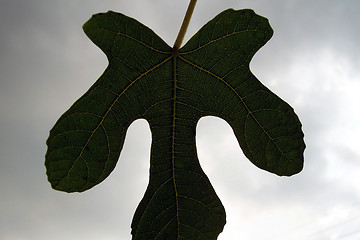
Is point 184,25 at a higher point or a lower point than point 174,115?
higher

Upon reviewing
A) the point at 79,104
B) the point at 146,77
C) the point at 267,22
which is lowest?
the point at 79,104

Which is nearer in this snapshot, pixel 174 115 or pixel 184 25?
pixel 184 25

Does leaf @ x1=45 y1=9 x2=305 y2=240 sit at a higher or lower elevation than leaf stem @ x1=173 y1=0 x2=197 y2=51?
lower

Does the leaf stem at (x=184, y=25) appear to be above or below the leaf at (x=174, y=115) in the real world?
above

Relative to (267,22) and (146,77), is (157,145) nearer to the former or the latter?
(146,77)

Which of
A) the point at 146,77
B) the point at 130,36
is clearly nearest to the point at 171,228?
the point at 146,77

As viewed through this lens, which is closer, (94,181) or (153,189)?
(94,181)

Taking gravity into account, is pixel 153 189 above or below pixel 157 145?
below
